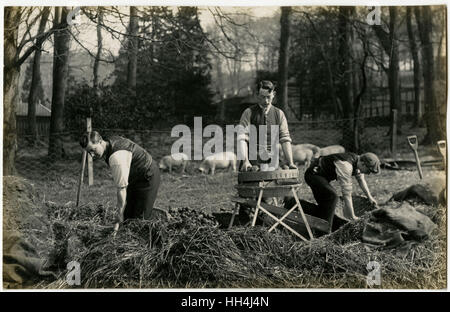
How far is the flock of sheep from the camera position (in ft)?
24.1

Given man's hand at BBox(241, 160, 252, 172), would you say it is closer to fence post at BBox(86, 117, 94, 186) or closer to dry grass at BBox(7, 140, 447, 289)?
dry grass at BBox(7, 140, 447, 289)

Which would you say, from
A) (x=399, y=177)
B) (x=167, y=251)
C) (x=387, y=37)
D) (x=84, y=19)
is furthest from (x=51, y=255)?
(x=387, y=37)

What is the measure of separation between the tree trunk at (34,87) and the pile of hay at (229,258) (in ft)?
4.34

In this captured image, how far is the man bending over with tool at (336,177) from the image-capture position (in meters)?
7.18

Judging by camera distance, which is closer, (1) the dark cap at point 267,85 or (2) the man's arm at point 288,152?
(2) the man's arm at point 288,152

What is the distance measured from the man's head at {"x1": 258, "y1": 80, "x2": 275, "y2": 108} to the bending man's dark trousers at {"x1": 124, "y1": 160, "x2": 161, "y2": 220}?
1.56 metres

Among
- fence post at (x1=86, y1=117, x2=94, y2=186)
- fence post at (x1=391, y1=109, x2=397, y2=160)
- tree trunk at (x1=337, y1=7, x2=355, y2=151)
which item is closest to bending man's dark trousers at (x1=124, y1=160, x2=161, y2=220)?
fence post at (x1=86, y1=117, x2=94, y2=186)

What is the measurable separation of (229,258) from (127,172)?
61.9 inches

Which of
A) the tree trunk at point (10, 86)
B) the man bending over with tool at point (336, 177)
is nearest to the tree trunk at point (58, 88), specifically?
the tree trunk at point (10, 86)

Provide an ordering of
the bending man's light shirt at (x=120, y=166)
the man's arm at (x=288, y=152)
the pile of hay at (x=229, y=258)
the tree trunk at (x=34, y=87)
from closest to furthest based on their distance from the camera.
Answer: the pile of hay at (x=229, y=258)
the bending man's light shirt at (x=120, y=166)
the man's arm at (x=288, y=152)
the tree trunk at (x=34, y=87)

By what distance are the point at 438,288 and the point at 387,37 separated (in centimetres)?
305

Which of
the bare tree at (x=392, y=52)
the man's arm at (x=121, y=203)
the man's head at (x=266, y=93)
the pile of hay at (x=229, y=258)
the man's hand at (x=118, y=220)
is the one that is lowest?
the pile of hay at (x=229, y=258)

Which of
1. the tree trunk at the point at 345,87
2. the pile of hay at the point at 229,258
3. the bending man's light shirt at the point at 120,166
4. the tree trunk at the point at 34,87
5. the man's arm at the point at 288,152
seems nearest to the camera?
the pile of hay at the point at 229,258

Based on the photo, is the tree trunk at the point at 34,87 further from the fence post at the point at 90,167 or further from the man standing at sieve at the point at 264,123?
the man standing at sieve at the point at 264,123
